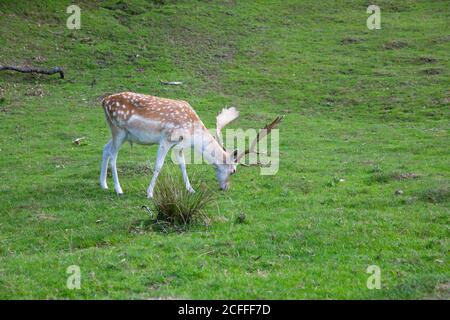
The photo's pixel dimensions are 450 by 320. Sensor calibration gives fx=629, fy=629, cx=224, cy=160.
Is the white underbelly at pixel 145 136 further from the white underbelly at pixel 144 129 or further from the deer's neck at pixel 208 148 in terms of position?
the deer's neck at pixel 208 148

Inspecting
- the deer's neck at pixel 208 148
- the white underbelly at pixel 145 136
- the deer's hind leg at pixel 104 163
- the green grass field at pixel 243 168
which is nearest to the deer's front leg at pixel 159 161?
the white underbelly at pixel 145 136

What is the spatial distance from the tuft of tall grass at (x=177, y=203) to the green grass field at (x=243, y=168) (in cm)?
28

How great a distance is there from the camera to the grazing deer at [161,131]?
38.5 ft

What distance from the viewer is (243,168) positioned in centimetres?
1448

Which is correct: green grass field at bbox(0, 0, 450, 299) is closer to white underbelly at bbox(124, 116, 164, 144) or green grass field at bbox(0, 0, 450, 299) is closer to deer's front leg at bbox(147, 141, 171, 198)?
deer's front leg at bbox(147, 141, 171, 198)

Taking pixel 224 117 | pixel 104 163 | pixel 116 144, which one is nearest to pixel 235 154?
pixel 224 117

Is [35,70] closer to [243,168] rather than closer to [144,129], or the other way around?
[243,168]

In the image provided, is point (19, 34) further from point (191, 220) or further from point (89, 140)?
point (191, 220)

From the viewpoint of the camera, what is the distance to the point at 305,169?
46.6ft

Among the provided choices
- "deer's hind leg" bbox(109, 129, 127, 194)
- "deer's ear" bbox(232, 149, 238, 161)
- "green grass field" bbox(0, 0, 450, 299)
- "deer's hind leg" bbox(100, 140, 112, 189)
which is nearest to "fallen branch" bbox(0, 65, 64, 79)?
"green grass field" bbox(0, 0, 450, 299)

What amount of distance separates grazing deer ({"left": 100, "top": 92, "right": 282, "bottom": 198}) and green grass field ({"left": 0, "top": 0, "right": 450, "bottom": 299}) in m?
0.62

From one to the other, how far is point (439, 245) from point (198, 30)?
21.8 meters

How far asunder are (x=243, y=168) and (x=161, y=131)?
3250 millimetres
